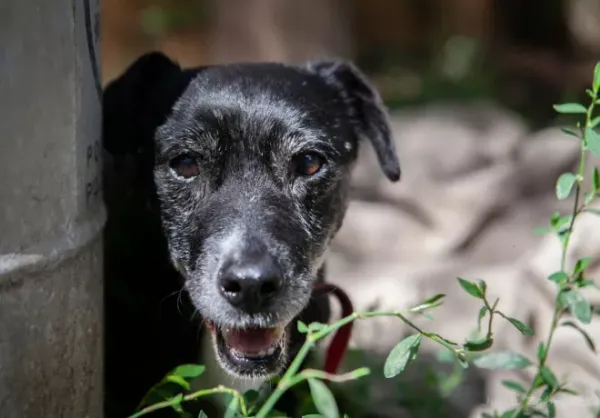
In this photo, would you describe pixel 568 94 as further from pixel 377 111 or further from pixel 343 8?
pixel 377 111

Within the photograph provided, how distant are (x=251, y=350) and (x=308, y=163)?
0.54 metres

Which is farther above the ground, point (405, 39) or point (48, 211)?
point (48, 211)

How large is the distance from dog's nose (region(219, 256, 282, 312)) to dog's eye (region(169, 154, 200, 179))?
0.40 meters

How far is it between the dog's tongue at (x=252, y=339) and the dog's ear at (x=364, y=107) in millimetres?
821

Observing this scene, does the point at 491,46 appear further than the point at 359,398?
Yes

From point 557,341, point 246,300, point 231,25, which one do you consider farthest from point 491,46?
point 246,300

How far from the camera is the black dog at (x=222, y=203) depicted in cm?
216

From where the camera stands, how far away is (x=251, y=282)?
204 cm

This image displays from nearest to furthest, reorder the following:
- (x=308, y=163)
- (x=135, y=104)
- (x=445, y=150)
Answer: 1. (x=308, y=163)
2. (x=135, y=104)
3. (x=445, y=150)

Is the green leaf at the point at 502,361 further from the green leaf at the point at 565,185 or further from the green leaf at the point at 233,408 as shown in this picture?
the green leaf at the point at 233,408

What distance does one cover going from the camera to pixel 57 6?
187cm

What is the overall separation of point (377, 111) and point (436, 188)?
2317 millimetres

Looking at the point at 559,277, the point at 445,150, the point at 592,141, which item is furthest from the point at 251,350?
the point at 445,150

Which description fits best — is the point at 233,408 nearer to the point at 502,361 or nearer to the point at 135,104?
the point at 502,361
